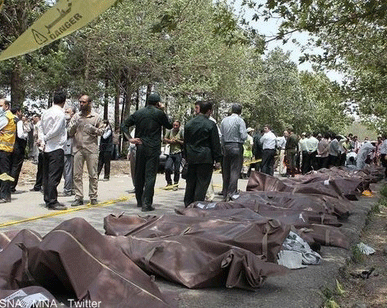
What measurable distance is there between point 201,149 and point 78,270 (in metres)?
4.79

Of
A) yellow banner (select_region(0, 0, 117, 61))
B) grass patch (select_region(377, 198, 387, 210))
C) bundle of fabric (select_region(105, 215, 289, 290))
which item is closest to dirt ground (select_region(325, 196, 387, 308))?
bundle of fabric (select_region(105, 215, 289, 290))

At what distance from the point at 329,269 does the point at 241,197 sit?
10.6 ft

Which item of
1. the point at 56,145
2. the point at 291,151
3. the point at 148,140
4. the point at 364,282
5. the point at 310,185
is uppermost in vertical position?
the point at 148,140

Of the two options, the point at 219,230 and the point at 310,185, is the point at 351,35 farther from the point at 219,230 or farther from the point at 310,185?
the point at 219,230

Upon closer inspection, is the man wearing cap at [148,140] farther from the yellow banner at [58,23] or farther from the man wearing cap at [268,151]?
the man wearing cap at [268,151]

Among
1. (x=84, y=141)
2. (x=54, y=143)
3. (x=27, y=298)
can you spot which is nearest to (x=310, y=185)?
(x=84, y=141)

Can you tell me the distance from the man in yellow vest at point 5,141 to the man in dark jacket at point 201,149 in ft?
11.8

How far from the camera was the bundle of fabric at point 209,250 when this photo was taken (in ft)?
14.0

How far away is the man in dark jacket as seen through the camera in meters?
8.22

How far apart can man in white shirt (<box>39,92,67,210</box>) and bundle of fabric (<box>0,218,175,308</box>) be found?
4971 millimetres

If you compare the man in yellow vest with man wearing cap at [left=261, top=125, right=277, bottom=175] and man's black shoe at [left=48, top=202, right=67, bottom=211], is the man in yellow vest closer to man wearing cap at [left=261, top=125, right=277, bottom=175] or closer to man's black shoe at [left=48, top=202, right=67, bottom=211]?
man's black shoe at [left=48, top=202, right=67, bottom=211]

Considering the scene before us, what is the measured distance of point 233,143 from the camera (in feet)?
34.9

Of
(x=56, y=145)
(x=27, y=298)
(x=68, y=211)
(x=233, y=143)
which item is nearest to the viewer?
(x=27, y=298)

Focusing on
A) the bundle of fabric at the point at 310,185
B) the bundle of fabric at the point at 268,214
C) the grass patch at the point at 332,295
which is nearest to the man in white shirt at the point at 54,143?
the bundle of fabric at the point at 268,214
